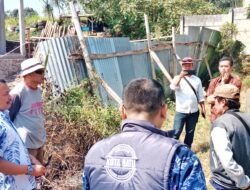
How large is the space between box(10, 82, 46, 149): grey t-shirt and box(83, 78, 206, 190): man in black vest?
203cm

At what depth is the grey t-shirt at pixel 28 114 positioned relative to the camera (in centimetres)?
358

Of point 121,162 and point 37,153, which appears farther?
point 37,153

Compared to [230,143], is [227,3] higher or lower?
higher

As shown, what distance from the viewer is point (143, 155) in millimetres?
1560

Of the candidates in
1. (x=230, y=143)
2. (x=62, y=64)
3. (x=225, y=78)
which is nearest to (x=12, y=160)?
(x=230, y=143)

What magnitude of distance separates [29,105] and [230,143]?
6.36 feet

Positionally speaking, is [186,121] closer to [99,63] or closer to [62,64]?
[99,63]

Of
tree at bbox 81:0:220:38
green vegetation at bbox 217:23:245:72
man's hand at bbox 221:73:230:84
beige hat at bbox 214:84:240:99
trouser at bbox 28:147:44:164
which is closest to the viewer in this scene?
beige hat at bbox 214:84:240:99

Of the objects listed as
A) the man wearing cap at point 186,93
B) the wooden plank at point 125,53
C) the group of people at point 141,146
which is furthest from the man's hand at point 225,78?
the wooden plank at point 125,53

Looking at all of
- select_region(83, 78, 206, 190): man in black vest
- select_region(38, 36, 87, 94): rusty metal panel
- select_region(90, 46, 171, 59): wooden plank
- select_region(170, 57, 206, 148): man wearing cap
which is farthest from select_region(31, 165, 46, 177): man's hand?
select_region(90, 46, 171, 59): wooden plank

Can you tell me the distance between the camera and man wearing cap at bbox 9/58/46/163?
358cm

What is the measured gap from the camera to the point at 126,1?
12.6m

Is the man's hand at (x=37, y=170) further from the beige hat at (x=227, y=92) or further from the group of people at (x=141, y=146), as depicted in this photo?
the beige hat at (x=227, y=92)

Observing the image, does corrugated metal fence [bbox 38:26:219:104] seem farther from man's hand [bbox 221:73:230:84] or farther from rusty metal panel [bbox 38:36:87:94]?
man's hand [bbox 221:73:230:84]
